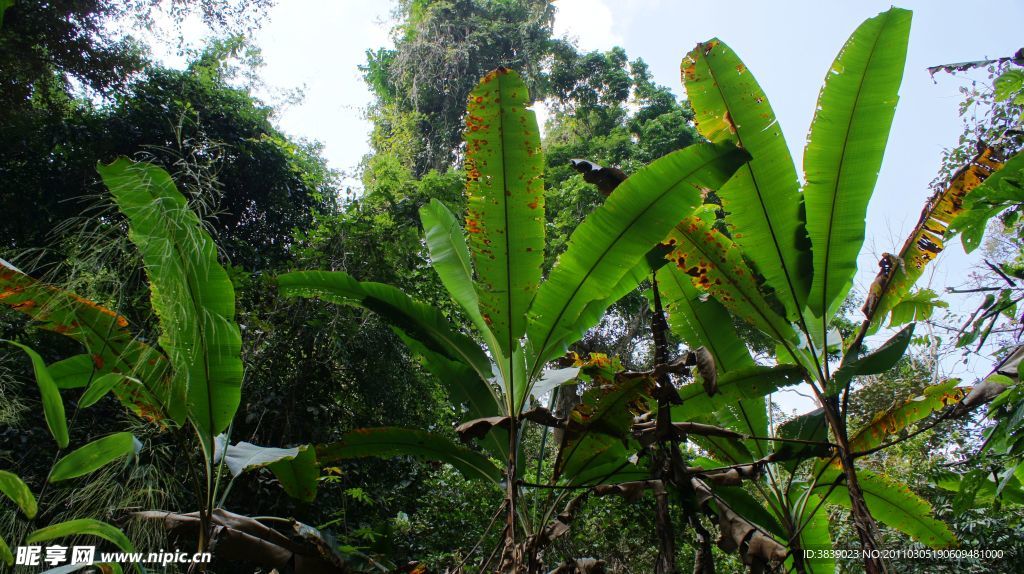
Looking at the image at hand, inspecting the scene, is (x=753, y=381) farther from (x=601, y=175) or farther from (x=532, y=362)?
(x=601, y=175)

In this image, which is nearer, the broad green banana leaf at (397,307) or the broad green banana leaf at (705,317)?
the broad green banana leaf at (397,307)

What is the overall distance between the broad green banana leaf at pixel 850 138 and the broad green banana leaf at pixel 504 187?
1213 mm

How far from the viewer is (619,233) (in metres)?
2.43

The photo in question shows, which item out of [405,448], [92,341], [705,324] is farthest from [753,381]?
[92,341]

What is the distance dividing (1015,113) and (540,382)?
534cm

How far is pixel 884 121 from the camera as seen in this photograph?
2439mm

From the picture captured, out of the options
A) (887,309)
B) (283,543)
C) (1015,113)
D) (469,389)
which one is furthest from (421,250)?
(1015,113)

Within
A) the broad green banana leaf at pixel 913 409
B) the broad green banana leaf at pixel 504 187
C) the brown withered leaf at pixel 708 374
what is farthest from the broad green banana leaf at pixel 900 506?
the broad green banana leaf at pixel 504 187

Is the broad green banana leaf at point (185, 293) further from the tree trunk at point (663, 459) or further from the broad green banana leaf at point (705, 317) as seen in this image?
the broad green banana leaf at point (705, 317)

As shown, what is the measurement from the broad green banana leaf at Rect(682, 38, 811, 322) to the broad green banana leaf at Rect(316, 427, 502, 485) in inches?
63.5

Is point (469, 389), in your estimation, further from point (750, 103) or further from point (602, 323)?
point (602, 323)

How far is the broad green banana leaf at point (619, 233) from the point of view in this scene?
234cm

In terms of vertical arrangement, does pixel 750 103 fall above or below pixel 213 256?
above

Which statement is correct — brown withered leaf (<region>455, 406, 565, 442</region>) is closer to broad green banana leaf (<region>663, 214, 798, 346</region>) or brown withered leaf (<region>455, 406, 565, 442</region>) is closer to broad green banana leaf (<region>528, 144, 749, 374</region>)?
broad green banana leaf (<region>528, 144, 749, 374</region>)
